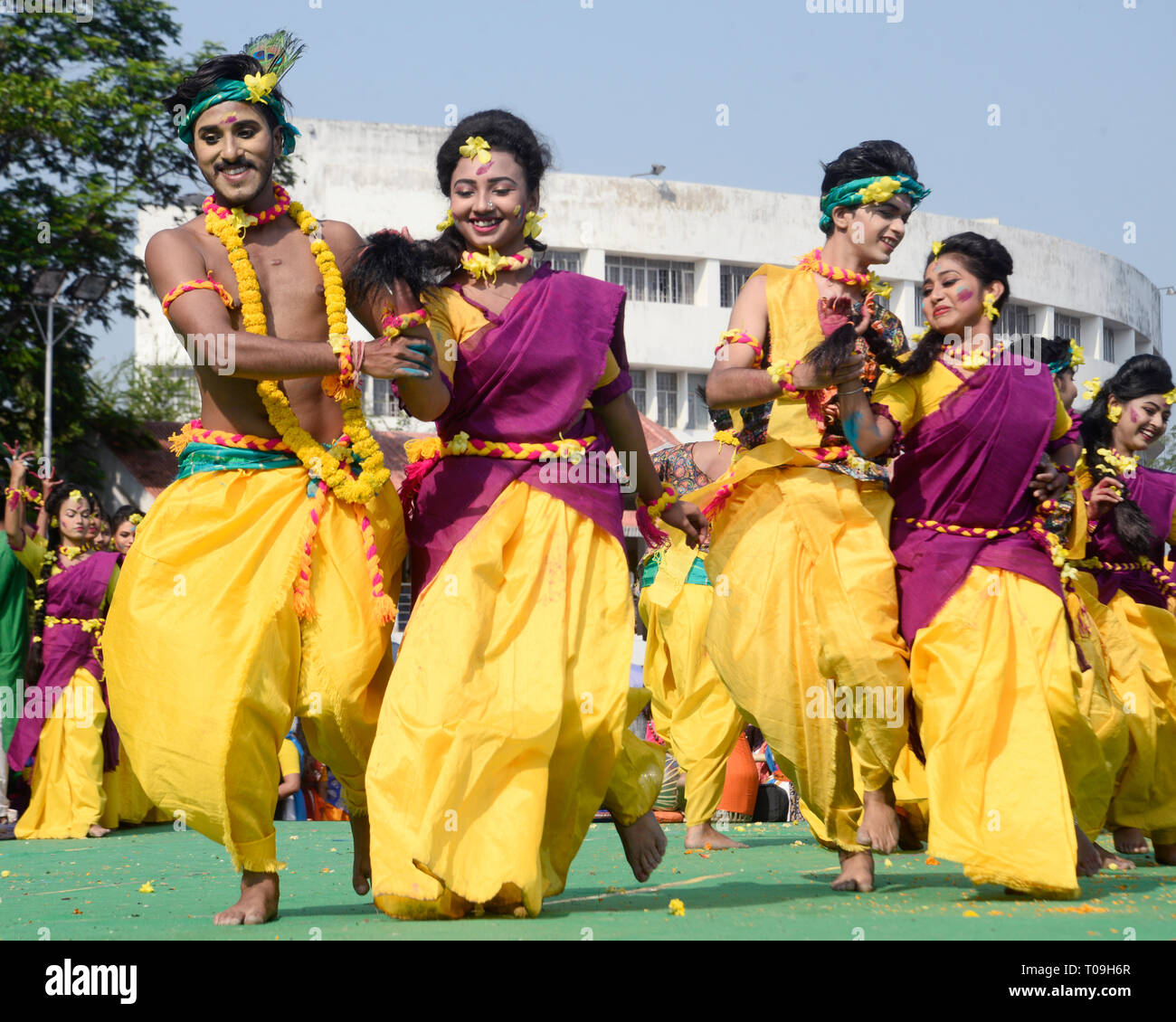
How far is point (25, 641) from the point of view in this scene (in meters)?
10.7

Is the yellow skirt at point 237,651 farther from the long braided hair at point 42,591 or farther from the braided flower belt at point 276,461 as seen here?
the long braided hair at point 42,591

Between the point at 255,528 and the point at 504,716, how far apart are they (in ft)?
3.13

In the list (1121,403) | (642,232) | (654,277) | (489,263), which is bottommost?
(1121,403)

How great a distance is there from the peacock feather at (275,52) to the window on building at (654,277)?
1033 inches

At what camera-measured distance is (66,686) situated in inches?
420

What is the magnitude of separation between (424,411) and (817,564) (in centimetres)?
175

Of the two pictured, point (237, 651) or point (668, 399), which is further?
point (668, 399)

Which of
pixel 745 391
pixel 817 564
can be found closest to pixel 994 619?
pixel 817 564

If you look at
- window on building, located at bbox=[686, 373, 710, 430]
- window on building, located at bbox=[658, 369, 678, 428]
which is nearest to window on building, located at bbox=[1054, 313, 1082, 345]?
window on building, located at bbox=[686, 373, 710, 430]

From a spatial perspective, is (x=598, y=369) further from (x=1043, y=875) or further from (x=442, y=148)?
(x=1043, y=875)

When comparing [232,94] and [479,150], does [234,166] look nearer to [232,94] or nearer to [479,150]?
[232,94]

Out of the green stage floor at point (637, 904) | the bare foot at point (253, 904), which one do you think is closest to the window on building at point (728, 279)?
the green stage floor at point (637, 904)

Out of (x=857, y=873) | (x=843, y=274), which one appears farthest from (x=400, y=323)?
(x=857, y=873)

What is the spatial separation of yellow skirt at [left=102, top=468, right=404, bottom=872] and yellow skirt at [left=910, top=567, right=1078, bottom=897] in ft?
6.36
